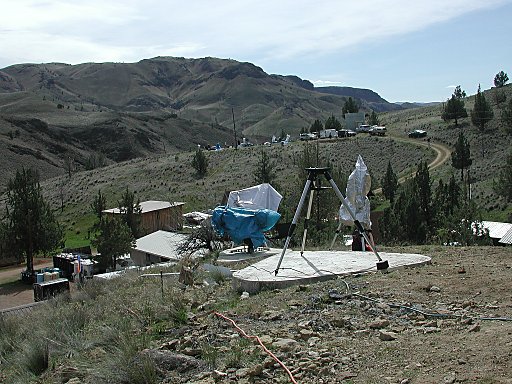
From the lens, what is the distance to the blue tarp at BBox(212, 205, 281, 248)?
581 inches

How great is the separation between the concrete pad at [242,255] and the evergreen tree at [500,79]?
9967cm

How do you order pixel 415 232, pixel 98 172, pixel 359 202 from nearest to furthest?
pixel 359 202 → pixel 415 232 → pixel 98 172

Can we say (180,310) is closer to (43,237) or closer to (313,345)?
(313,345)

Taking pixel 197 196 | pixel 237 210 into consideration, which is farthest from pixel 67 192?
pixel 237 210

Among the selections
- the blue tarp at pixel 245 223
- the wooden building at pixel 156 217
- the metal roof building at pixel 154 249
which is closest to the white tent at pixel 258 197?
the blue tarp at pixel 245 223

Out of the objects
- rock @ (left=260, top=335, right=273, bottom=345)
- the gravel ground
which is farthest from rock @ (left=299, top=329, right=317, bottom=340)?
rock @ (left=260, top=335, right=273, bottom=345)

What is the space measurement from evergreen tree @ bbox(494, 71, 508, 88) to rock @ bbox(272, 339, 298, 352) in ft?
351

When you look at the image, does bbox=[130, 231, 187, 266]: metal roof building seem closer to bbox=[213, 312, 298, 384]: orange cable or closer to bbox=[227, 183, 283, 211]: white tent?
bbox=[227, 183, 283, 211]: white tent

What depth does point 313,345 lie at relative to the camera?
254 inches

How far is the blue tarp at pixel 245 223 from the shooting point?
14750 millimetres

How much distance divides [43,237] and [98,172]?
3434 cm

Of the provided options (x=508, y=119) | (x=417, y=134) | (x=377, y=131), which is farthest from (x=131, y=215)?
(x=417, y=134)

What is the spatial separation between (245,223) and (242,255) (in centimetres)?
87

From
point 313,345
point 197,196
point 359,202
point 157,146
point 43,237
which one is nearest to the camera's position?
point 313,345
